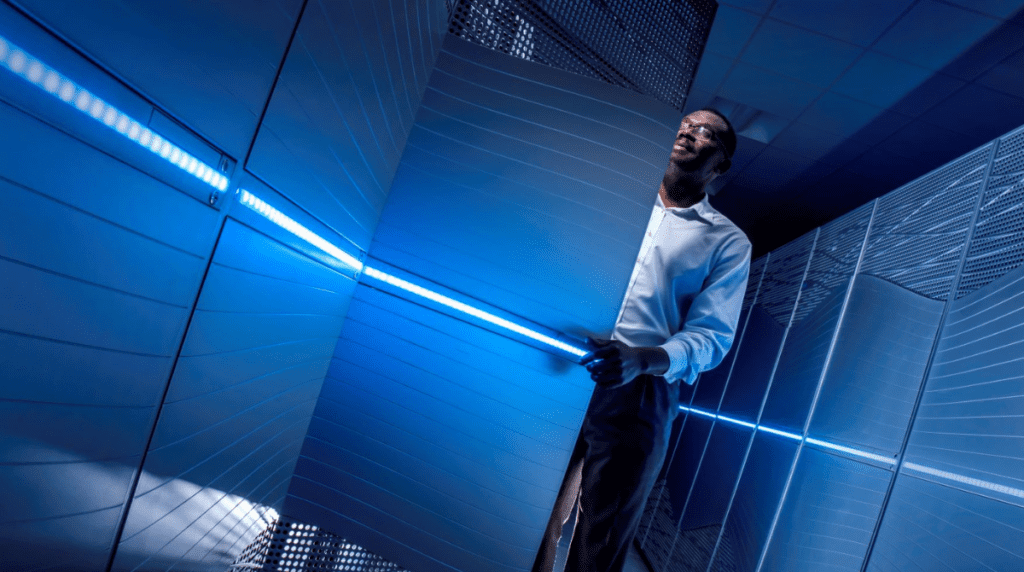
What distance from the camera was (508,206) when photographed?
1.21m

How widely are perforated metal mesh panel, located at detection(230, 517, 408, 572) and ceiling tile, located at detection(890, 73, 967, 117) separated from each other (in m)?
4.56

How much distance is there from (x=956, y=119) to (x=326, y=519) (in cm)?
509

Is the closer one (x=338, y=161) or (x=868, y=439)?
(x=338, y=161)

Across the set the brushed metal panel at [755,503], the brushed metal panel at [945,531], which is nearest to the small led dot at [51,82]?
the brushed metal panel at [945,531]

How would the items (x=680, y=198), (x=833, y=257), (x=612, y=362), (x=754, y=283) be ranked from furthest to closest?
(x=754, y=283) < (x=833, y=257) < (x=680, y=198) < (x=612, y=362)

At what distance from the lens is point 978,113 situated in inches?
151

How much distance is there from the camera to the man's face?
1652 millimetres

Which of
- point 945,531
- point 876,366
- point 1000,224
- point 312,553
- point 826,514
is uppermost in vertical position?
point 1000,224

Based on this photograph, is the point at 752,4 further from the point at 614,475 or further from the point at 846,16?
the point at 614,475

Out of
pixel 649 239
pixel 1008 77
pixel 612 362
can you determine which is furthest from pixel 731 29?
pixel 612 362

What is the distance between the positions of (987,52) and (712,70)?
5.66 ft

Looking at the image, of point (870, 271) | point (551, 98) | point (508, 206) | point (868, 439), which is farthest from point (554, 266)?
point (870, 271)

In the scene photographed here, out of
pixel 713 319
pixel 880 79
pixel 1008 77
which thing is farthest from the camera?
pixel 880 79

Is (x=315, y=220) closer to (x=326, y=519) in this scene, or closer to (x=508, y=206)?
(x=508, y=206)
